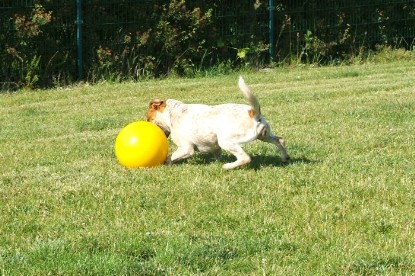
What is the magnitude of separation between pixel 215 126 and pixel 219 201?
139 cm

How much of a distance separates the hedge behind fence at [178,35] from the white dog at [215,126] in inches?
270

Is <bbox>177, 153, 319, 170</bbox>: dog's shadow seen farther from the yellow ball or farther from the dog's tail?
the dog's tail

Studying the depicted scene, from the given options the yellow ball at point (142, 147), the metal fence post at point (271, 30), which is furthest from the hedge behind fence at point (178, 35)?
the yellow ball at point (142, 147)

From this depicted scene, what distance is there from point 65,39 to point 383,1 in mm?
7204

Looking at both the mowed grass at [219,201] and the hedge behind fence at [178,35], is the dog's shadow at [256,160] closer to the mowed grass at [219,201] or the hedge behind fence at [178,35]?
the mowed grass at [219,201]

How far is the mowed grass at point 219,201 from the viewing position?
5531 millimetres

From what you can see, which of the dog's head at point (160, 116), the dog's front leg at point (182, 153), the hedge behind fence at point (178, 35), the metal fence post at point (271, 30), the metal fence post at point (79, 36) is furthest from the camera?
the metal fence post at point (271, 30)

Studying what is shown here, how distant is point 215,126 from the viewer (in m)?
8.30

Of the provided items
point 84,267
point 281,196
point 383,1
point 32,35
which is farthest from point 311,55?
point 84,267

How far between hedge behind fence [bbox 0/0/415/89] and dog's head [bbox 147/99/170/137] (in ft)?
22.0

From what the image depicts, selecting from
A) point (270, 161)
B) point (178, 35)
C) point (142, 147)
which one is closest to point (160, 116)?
point (142, 147)

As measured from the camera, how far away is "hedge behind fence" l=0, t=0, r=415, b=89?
1519 cm

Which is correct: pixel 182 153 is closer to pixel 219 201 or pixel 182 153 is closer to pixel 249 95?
pixel 249 95

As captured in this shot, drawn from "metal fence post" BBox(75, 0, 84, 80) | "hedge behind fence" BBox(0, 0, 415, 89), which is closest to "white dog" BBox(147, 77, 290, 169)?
"hedge behind fence" BBox(0, 0, 415, 89)
